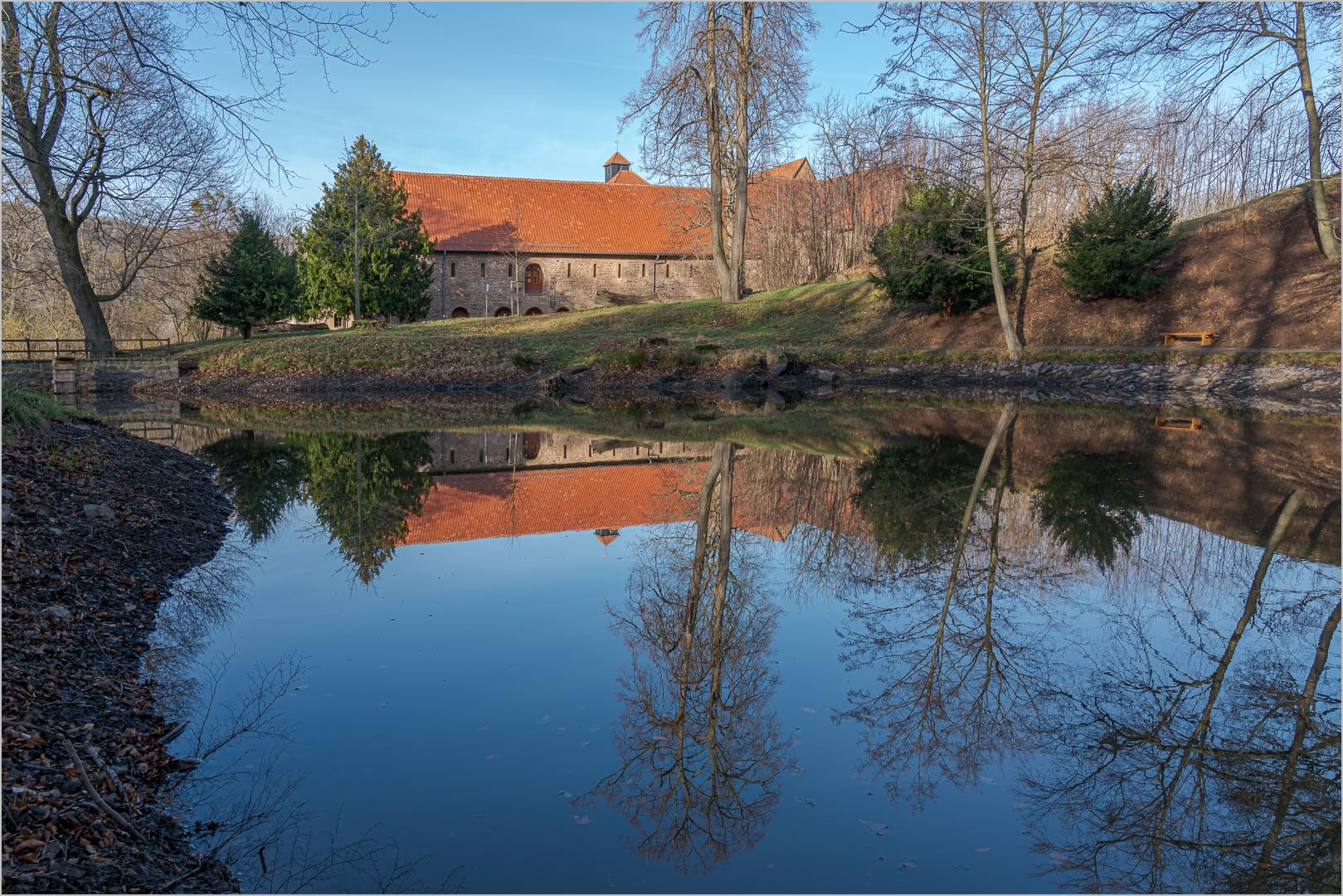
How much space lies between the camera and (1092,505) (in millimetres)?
8891

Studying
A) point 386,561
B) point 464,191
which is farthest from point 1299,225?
point 464,191

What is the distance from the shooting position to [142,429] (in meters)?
16.6

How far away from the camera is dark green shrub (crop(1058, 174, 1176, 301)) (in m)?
23.1

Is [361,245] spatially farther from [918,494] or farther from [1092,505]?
[1092,505]

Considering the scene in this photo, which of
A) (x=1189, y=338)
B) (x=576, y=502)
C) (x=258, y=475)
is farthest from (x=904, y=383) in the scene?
(x=258, y=475)

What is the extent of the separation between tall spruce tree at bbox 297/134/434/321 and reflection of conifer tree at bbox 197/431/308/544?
20.9 meters

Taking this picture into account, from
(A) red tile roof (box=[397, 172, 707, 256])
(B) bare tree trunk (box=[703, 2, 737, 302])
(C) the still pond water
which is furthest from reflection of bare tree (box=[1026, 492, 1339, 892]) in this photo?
(A) red tile roof (box=[397, 172, 707, 256])

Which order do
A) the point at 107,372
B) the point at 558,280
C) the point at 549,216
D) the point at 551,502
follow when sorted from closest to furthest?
the point at 551,502, the point at 107,372, the point at 558,280, the point at 549,216

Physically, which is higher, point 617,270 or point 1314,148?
point 617,270

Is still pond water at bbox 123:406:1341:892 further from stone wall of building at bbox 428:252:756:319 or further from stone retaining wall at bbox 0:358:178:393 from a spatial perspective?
stone wall of building at bbox 428:252:756:319

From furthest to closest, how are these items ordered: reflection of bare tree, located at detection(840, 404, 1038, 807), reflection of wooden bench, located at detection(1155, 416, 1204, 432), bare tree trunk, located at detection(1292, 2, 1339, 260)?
reflection of wooden bench, located at detection(1155, 416, 1204, 432) < bare tree trunk, located at detection(1292, 2, 1339, 260) < reflection of bare tree, located at detection(840, 404, 1038, 807)

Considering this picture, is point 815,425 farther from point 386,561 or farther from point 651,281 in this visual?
point 651,281

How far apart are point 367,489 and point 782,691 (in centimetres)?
742

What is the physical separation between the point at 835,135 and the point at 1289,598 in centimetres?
3953
